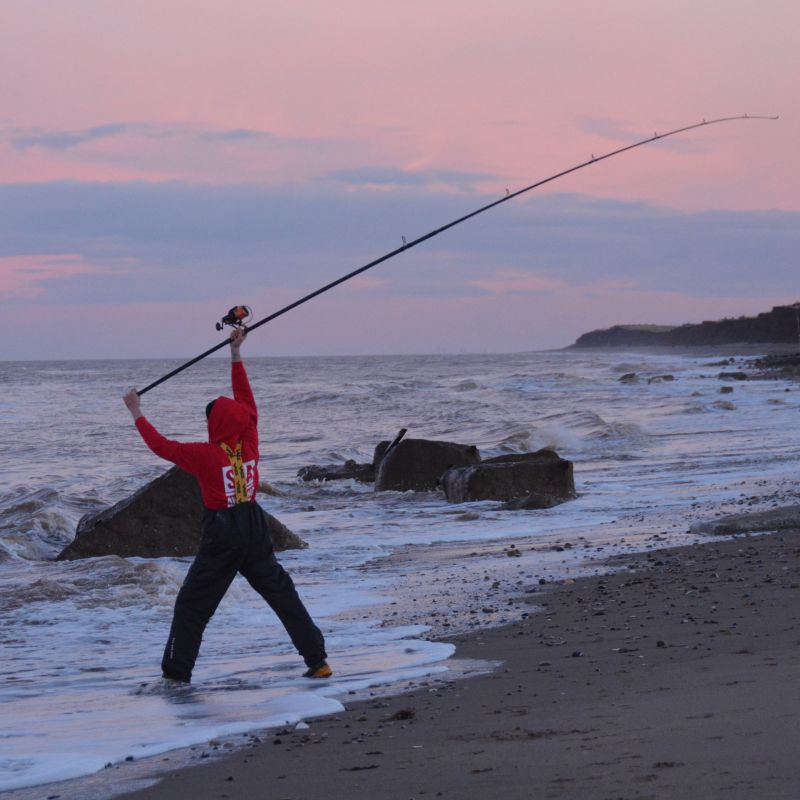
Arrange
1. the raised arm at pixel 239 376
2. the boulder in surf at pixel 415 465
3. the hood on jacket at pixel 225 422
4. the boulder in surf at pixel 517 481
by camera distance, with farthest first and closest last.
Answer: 1. the boulder in surf at pixel 415 465
2. the boulder in surf at pixel 517 481
3. the raised arm at pixel 239 376
4. the hood on jacket at pixel 225 422

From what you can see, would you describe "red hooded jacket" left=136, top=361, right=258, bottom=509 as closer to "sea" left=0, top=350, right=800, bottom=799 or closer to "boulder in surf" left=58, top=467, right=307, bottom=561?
"sea" left=0, top=350, right=800, bottom=799

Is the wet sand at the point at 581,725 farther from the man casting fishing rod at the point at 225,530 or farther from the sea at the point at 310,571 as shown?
the man casting fishing rod at the point at 225,530

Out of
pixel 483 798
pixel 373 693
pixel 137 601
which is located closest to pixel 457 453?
pixel 137 601

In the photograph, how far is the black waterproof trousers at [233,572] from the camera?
5422 mm

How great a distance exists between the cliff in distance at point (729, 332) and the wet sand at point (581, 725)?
95.5 meters

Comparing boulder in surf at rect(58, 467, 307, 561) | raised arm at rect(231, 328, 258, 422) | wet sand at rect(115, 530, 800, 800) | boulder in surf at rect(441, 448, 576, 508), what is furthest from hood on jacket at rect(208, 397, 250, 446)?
boulder in surf at rect(441, 448, 576, 508)

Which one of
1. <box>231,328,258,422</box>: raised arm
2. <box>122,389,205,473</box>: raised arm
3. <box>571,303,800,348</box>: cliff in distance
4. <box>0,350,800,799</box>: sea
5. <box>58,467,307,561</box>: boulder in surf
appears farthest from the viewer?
<box>571,303,800,348</box>: cliff in distance

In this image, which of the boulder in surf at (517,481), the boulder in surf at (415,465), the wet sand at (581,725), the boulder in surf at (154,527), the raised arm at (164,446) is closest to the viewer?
the wet sand at (581,725)

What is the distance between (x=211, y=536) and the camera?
17.9ft

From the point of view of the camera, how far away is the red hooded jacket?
5.42 meters

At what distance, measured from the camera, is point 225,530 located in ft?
17.8

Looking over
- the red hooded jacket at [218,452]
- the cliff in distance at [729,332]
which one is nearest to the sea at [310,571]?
the red hooded jacket at [218,452]

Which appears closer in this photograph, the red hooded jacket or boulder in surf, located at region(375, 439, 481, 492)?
the red hooded jacket

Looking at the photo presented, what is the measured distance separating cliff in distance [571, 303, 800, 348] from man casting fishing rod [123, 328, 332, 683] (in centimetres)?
9605
